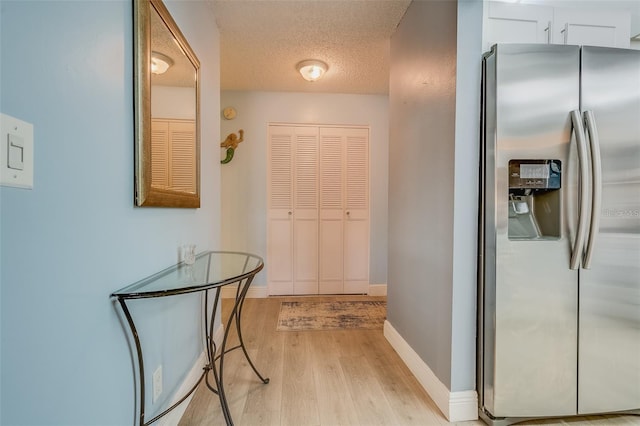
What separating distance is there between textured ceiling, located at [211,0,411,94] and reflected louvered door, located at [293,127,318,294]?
717mm

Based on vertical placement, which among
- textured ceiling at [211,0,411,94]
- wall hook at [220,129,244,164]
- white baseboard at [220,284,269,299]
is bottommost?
white baseboard at [220,284,269,299]

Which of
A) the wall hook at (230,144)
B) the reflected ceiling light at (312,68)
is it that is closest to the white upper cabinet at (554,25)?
the reflected ceiling light at (312,68)

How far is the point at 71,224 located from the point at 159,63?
2.87ft

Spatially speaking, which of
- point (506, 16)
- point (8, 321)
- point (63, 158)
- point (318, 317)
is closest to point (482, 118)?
point (506, 16)

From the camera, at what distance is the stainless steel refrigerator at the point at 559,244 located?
4.51 feet

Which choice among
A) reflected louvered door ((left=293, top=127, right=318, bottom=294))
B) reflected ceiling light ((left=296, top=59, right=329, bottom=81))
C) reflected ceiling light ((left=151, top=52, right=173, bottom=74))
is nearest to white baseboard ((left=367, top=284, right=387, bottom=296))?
reflected louvered door ((left=293, top=127, right=318, bottom=294))

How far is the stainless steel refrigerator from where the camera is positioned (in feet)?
4.51

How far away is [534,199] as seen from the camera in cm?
155

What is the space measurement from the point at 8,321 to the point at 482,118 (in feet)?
6.23

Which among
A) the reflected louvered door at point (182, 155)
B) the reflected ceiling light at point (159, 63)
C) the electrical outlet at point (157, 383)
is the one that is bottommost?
the electrical outlet at point (157, 383)

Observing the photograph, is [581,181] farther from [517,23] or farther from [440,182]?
[517,23]

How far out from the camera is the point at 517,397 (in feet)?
4.57

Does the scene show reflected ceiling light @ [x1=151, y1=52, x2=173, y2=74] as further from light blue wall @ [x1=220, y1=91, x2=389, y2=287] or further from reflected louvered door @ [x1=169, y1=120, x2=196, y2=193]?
light blue wall @ [x1=220, y1=91, x2=389, y2=287]

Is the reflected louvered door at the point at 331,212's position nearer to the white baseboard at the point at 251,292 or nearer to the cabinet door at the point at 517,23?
the white baseboard at the point at 251,292
